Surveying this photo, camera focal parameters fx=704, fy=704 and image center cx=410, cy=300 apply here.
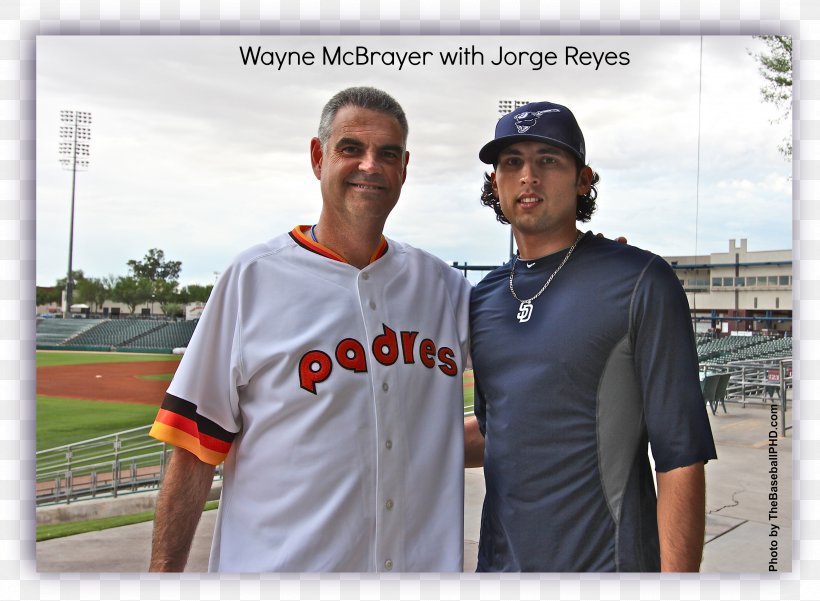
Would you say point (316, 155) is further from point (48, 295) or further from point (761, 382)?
point (761, 382)

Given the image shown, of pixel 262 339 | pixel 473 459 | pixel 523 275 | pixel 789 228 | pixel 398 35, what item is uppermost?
pixel 398 35

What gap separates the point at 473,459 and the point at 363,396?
500 millimetres

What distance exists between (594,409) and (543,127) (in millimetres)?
696

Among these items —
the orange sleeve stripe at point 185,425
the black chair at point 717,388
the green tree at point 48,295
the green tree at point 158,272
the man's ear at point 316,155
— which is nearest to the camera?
the orange sleeve stripe at point 185,425

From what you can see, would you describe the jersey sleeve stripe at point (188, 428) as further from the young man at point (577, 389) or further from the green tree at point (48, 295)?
the green tree at point (48, 295)

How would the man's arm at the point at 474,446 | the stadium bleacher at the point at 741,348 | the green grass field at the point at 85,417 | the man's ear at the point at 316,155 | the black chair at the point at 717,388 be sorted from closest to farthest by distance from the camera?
the man's ear at the point at 316,155, the man's arm at the point at 474,446, the stadium bleacher at the point at 741,348, the black chair at the point at 717,388, the green grass field at the point at 85,417

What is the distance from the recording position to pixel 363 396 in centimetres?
174

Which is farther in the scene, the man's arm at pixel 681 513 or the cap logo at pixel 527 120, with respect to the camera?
A: the cap logo at pixel 527 120

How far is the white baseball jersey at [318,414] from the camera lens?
171 centimetres

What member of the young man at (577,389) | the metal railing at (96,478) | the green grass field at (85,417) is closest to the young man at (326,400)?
the young man at (577,389)

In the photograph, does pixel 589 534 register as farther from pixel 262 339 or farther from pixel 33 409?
pixel 33 409

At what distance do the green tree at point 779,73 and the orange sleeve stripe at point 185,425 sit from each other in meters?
1.98

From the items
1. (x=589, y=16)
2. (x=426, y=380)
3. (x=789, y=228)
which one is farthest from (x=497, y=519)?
(x=589, y=16)

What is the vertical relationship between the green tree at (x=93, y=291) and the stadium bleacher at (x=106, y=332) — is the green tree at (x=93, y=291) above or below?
above
